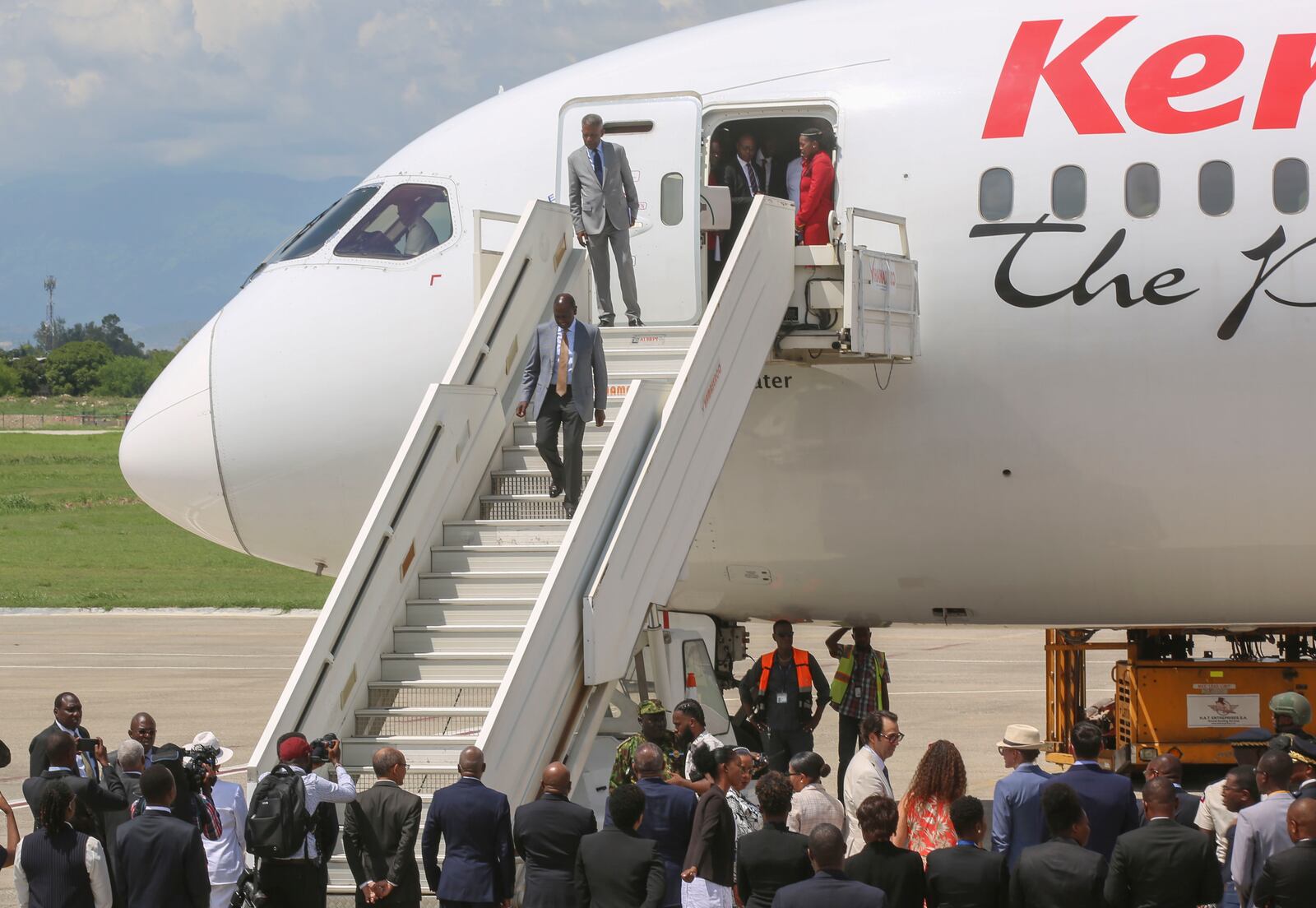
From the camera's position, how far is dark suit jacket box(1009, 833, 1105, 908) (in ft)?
24.0

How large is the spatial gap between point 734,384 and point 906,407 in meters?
1.66

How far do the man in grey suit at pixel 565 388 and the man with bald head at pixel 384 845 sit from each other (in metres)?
2.94

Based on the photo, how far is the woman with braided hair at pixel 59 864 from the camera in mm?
7902

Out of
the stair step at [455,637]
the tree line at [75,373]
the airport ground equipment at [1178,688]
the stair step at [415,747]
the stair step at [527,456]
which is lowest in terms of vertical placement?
the airport ground equipment at [1178,688]

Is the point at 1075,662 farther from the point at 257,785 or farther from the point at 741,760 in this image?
the point at 257,785

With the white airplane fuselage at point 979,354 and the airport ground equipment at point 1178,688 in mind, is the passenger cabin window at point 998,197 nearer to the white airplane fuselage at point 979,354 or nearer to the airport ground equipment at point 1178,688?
the white airplane fuselage at point 979,354

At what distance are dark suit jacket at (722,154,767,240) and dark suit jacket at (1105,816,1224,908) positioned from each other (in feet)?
21.9

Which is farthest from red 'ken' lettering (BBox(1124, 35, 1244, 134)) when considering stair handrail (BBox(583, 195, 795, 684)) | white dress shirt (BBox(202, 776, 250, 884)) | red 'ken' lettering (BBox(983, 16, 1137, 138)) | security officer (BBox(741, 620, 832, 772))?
white dress shirt (BBox(202, 776, 250, 884))

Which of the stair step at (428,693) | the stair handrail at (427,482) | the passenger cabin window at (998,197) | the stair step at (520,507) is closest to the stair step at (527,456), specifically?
the stair handrail at (427,482)

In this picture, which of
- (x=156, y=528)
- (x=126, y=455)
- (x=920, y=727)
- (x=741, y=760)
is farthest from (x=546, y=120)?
(x=156, y=528)

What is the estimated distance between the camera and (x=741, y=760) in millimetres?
8961

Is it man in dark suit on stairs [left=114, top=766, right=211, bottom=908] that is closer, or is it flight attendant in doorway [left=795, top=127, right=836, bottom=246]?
man in dark suit on stairs [left=114, top=766, right=211, bottom=908]

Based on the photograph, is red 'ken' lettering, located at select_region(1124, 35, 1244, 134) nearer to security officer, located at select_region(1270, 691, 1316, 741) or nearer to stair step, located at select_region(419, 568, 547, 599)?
security officer, located at select_region(1270, 691, 1316, 741)

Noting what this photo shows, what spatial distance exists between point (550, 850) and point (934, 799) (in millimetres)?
2131
